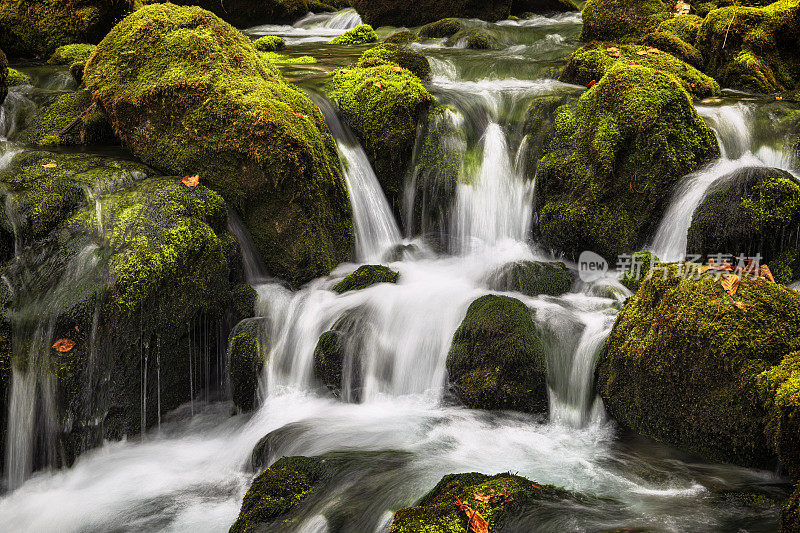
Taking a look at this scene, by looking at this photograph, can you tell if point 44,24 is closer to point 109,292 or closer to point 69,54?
point 69,54

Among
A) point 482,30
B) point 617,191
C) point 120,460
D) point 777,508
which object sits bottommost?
point 120,460

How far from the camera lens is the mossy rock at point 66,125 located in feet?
25.5

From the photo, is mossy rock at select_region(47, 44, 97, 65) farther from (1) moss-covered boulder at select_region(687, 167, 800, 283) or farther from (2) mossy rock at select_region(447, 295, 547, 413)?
(1) moss-covered boulder at select_region(687, 167, 800, 283)

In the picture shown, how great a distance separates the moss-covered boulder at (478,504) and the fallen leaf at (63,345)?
3513mm

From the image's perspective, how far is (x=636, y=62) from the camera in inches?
368

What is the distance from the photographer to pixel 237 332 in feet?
21.3

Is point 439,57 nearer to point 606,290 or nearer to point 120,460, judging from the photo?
point 606,290

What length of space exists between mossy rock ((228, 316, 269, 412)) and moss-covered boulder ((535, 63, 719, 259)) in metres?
4.06

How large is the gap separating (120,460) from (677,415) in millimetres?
4797

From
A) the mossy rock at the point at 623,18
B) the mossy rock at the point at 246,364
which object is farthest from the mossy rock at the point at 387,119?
the mossy rock at the point at 623,18

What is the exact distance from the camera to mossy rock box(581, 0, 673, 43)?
1264 cm

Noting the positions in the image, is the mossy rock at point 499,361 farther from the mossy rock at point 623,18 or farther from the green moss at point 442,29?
the green moss at point 442,29

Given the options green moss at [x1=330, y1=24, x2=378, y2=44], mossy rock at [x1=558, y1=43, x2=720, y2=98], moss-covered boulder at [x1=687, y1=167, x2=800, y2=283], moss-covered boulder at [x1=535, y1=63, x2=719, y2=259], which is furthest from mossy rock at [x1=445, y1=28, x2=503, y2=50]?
moss-covered boulder at [x1=687, y1=167, x2=800, y2=283]

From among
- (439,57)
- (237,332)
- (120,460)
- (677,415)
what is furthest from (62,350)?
(439,57)
